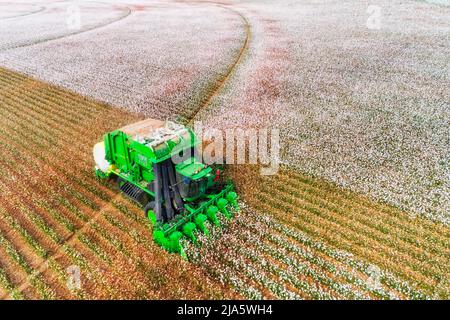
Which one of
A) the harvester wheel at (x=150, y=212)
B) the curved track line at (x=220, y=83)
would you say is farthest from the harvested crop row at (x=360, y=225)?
the curved track line at (x=220, y=83)

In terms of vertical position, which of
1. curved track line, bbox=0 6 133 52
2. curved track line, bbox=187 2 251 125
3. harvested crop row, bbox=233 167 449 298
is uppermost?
curved track line, bbox=0 6 133 52

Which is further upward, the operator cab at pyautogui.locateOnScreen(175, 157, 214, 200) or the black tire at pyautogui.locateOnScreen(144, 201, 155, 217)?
the operator cab at pyautogui.locateOnScreen(175, 157, 214, 200)

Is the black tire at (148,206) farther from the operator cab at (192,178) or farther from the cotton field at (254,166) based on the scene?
the operator cab at (192,178)

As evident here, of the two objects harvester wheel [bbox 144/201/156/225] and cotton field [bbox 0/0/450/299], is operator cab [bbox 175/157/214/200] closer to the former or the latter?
harvester wheel [bbox 144/201/156/225]

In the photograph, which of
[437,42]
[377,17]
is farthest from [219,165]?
[377,17]

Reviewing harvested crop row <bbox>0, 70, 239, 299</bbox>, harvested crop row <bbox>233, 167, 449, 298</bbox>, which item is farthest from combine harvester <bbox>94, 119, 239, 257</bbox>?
harvested crop row <bbox>233, 167, 449, 298</bbox>

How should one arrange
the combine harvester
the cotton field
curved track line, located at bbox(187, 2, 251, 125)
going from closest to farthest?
the cotton field < the combine harvester < curved track line, located at bbox(187, 2, 251, 125)
